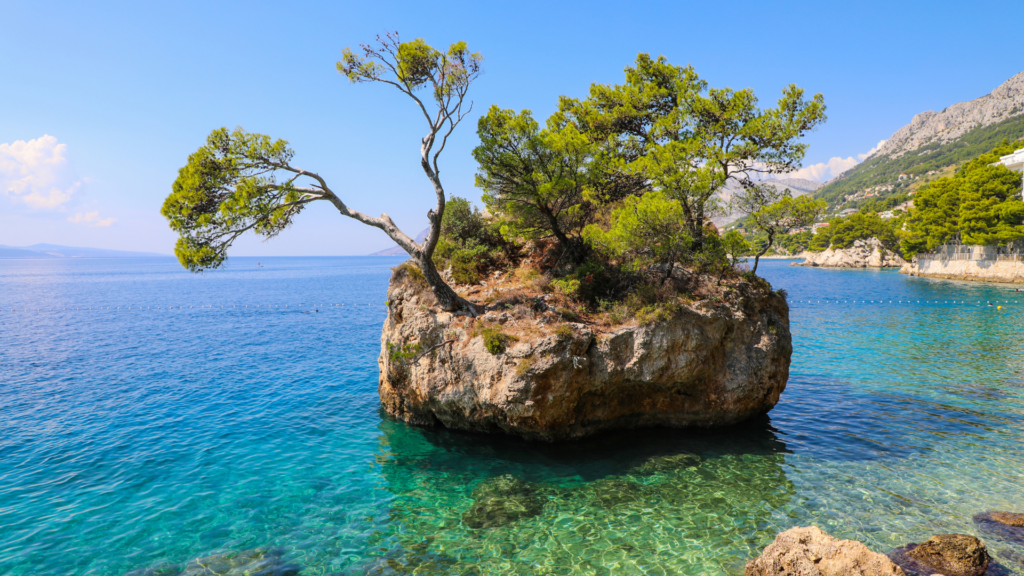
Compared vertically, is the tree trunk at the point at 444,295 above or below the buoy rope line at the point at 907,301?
above

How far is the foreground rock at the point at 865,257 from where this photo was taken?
401ft

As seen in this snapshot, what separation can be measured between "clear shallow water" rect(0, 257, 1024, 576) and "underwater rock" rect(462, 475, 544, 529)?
1.15 ft

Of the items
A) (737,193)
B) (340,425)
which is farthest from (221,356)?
(737,193)

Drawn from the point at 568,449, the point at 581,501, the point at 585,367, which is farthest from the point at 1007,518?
the point at 568,449

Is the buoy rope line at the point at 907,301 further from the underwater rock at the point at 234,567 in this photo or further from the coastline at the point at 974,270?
the underwater rock at the point at 234,567

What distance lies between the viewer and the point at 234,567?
450 inches

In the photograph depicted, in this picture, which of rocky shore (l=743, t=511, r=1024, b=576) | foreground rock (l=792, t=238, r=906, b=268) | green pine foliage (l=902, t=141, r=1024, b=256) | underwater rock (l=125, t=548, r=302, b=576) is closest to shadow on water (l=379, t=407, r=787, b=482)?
underwater rock (l=125, t=548, r=302, b=576)

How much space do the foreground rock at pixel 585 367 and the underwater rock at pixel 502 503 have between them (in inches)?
97.1

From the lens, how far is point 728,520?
42.3 feet

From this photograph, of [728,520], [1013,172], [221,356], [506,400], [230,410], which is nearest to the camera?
[728,520]

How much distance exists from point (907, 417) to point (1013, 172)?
269ft

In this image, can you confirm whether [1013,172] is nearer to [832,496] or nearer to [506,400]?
[832,496]

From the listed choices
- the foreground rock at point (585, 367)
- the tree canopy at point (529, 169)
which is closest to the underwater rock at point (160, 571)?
the foreground rock at point (585, 367)

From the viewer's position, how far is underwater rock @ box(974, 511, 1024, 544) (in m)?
11.8
